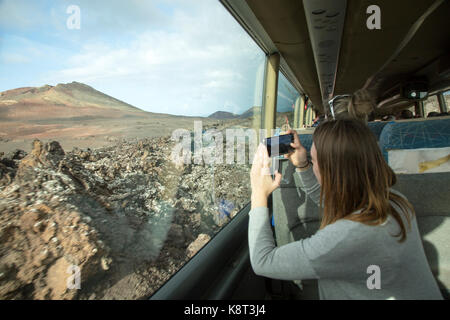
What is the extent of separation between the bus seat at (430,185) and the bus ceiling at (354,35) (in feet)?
3.59

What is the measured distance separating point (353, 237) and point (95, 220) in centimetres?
90

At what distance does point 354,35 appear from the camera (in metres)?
2.36

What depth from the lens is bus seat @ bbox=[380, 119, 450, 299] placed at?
1.10 meters

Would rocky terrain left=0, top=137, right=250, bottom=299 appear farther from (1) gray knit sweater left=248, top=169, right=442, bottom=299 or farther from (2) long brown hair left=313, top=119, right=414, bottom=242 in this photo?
(2) long brown hair left=313, top=119, right=414, bottom=242

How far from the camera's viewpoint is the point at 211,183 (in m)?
1.83

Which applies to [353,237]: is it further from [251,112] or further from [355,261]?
[251,112]

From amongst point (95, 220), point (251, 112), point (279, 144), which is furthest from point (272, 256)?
point (251, 112)

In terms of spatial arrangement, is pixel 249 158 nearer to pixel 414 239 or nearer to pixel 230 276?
pixel 230 276

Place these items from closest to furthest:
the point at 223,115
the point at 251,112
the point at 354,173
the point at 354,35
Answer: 1. the point at 354,173
2. the point at 223,115
3. the point at 354,35
4. the point at 251,112

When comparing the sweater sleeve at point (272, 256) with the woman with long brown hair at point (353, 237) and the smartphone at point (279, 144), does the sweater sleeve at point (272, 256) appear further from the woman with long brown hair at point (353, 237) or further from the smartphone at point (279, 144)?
the smartphone at point (279, 144)

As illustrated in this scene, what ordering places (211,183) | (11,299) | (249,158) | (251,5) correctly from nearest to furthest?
(11,299) → (251,5) → (211,183) → (249,158)
